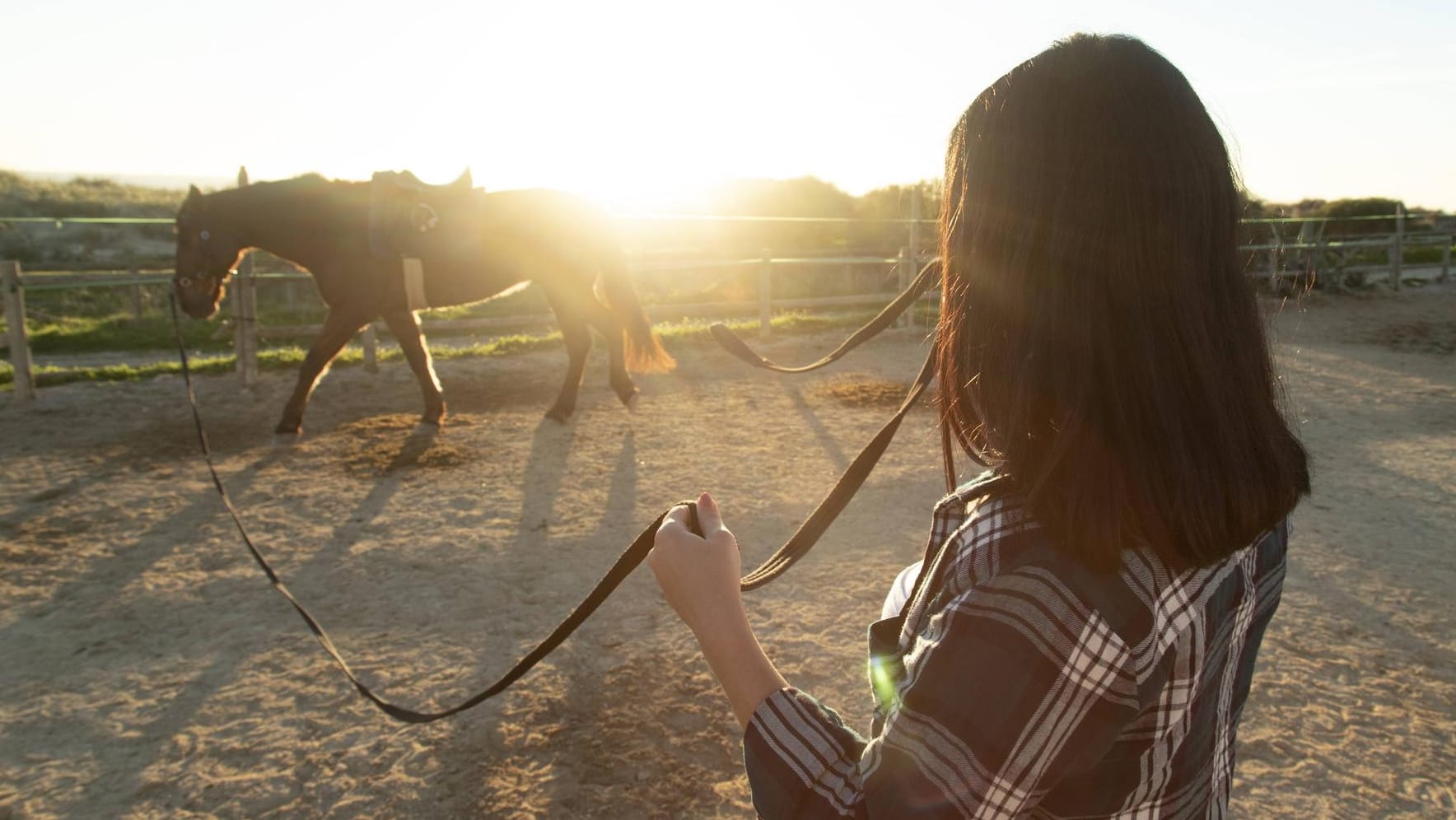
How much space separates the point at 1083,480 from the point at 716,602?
411 mm

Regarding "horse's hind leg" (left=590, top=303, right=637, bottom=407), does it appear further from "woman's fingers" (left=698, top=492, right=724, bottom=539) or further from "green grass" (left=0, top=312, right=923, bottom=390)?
"woman's fingers" (left=698, top=492, right=724, bottom=539)

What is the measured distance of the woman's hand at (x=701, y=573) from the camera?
0.98m

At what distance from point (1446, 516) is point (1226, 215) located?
15.7 feet

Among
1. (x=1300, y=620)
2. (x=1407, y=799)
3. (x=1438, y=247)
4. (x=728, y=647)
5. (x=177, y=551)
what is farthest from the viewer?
(x=1438, y=247)

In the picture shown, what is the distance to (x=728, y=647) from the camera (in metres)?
0.96

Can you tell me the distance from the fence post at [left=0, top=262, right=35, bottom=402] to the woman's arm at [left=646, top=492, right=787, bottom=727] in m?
8.24

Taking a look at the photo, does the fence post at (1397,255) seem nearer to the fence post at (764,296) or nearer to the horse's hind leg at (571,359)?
the fence post at (764,296)

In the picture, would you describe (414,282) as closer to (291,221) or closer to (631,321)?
(291,221)

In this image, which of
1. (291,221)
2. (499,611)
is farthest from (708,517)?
(291,221)

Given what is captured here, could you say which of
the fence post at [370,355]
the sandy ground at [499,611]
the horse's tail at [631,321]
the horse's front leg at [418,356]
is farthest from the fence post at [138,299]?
the horse's tail at [631,321]

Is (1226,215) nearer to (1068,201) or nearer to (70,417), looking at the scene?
(1068,201)

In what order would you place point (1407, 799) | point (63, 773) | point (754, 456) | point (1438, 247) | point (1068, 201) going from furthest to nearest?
point (1438, 247) → point (754, 456) → point (63, 773) → point (1407, 799) → point (1068, 201)

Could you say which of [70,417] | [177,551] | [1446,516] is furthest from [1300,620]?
[70,417]

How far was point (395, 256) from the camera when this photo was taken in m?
6.21
